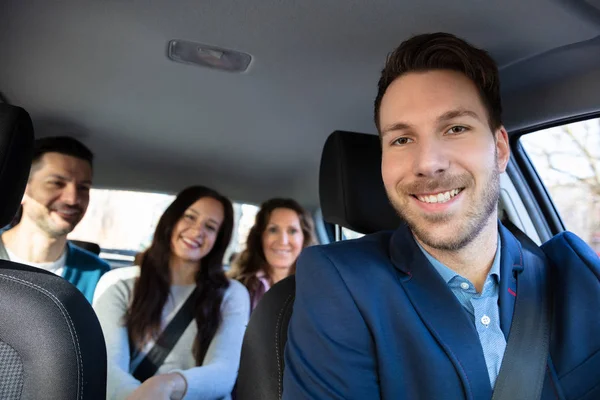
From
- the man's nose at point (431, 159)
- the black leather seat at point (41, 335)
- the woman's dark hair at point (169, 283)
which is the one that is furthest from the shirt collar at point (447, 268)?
the woman's dark hair at point (169, 283)

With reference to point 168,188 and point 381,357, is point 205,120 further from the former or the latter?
point 381,357

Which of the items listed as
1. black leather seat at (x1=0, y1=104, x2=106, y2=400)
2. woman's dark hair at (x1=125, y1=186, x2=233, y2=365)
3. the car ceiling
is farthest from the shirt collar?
woman's dark hair at (x1=125, y1=186, x2=233, y2=365)

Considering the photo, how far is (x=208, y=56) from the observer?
6.25ft

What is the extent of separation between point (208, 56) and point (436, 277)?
1.21 metres

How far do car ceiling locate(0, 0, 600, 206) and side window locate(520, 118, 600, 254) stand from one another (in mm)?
99

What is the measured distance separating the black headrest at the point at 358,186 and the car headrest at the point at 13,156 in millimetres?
992

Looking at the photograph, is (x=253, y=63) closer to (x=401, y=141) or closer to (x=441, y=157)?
(x=401, y=141)

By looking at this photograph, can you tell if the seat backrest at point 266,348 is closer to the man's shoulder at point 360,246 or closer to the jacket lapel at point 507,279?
the man's shoulder at point 360,246

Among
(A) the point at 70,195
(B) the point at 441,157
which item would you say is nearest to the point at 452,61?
(B) the point at 441,157

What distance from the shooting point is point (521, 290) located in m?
1.32

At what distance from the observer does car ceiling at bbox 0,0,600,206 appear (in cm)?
159

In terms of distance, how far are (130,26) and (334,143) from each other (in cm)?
83

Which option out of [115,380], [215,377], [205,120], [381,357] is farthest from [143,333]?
[381,357]

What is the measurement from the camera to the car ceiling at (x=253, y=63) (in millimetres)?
1592
